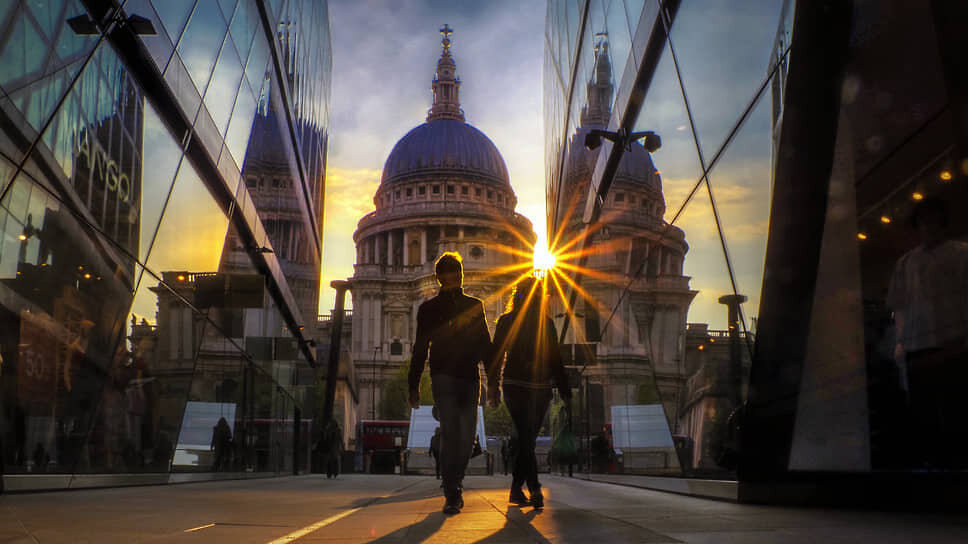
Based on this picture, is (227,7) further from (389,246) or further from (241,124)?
(389,246)

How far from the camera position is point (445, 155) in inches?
3984

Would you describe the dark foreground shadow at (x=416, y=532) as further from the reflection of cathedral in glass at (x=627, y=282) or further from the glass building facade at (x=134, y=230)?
the glass building facade at (x=134, y=230)

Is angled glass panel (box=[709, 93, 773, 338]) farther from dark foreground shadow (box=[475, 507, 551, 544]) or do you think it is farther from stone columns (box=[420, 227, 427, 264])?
stone columns (box=[420, 227, 427, 264])

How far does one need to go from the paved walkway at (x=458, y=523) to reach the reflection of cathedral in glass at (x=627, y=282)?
1.74 m

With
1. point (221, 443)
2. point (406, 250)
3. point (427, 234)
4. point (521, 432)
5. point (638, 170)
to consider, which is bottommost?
point (221, 443)

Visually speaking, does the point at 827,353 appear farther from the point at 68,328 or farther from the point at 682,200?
the point at 68,328

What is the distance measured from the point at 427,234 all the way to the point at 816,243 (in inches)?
3572

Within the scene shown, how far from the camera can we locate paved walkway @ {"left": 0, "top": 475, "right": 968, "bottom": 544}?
3.44 m

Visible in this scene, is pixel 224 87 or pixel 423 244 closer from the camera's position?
pixel 224 87

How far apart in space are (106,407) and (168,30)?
317 centimetres

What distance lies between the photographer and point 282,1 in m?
13.5

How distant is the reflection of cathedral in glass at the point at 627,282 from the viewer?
23.0 feet

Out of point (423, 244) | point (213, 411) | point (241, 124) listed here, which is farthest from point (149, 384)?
point (423, 244)

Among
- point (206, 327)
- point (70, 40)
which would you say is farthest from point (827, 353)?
point (206, 327)
